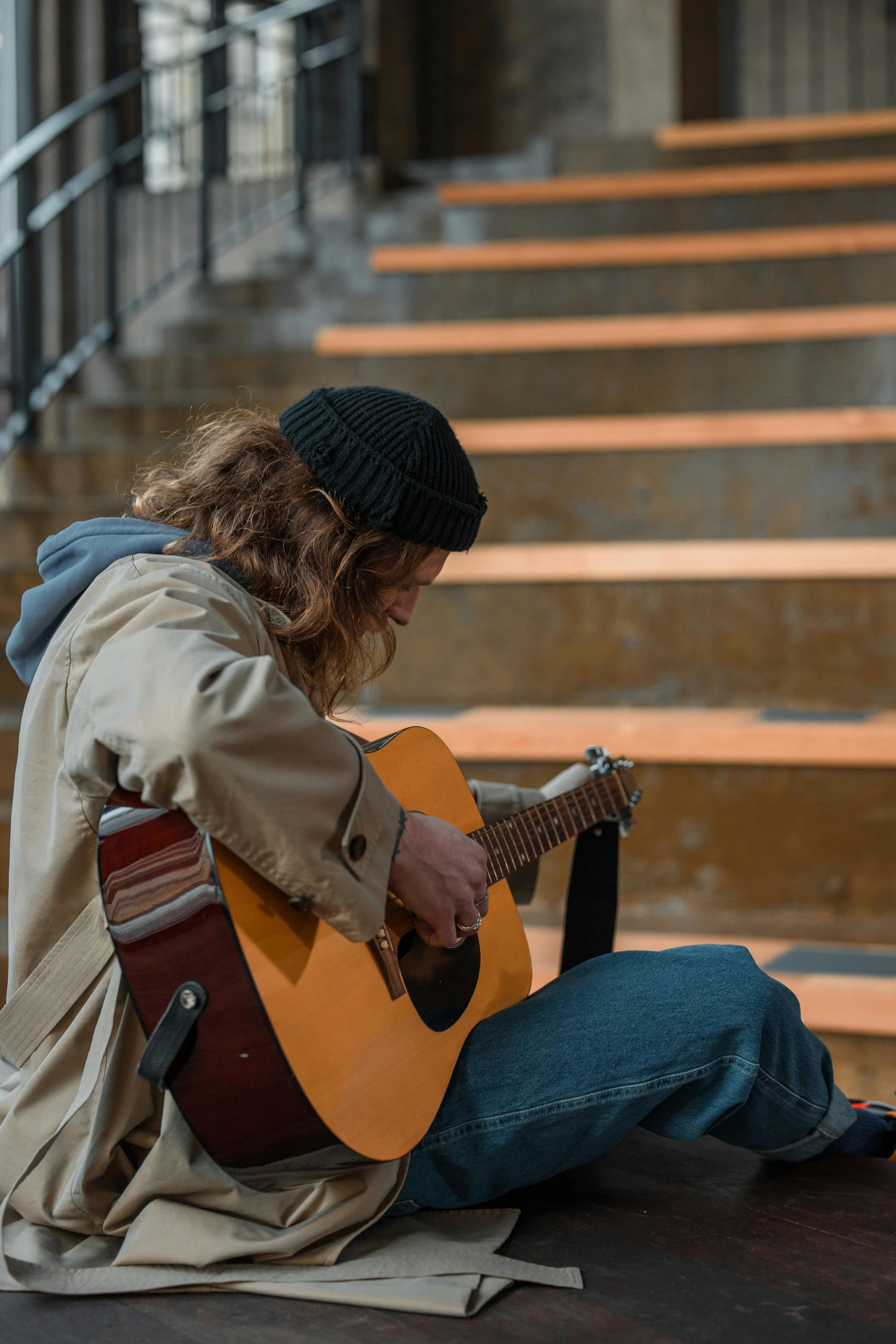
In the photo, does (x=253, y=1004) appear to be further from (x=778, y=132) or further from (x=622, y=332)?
(x=778, y=132)

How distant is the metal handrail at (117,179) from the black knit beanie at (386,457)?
254 cm

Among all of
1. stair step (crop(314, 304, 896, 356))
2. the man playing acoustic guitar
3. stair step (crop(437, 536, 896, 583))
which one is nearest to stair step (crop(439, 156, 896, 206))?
stair step (crop(314, 304, 896, 356))

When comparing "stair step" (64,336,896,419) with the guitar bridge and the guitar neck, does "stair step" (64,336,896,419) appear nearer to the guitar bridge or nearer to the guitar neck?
the guitar neck

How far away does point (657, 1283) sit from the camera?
1.16 metres

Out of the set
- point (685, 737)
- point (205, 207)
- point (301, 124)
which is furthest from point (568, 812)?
point (301, 124)

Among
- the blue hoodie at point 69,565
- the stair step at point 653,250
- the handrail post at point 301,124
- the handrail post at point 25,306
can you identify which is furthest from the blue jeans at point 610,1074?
the handrail post at point 301,124

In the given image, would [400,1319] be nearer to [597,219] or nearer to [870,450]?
[870,450]

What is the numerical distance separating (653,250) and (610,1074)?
2658 millimetres

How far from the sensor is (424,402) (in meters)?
1.26

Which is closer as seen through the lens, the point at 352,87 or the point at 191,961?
the point at 191,961

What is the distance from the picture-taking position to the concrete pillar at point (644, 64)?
17.0ft

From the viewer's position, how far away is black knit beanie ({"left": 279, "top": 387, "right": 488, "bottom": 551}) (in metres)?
1.21

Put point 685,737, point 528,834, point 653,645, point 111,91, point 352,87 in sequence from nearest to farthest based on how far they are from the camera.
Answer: point 528,834 < point 685,737 < point 653,645 < point 111,91 < point 352,87

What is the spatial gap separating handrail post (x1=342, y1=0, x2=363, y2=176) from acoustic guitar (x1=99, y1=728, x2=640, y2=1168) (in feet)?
13.9
